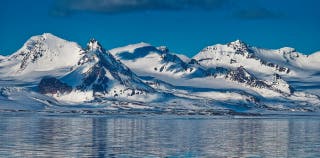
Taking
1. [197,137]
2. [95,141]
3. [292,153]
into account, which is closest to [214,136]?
[197,137]

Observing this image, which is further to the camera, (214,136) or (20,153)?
(214,136)

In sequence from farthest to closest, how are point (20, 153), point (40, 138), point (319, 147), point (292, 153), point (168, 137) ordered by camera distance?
point (168, 137)
point (40, 138)
point (319, 147)
point (292, 153)
point (20, 153)

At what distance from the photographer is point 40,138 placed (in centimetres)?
13762

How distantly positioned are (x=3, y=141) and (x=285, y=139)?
5188cm

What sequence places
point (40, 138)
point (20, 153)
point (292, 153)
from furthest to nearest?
point (40, 138), point (292, 153), point (20, 153)

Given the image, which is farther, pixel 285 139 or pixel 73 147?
pixel 285 139

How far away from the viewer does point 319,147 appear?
126m

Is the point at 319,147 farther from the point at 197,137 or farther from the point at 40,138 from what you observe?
the point at 40,138

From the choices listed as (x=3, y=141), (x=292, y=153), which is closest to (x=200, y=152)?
(x=292, y=153)

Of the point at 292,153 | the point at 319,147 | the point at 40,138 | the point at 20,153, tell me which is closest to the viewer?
the point at 20,153

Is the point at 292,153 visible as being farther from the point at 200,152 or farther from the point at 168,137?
the point at 168,137

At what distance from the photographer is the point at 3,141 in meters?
127

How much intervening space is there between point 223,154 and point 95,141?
2905 centimetres

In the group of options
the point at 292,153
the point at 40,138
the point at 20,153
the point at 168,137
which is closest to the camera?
the point at 20,153
